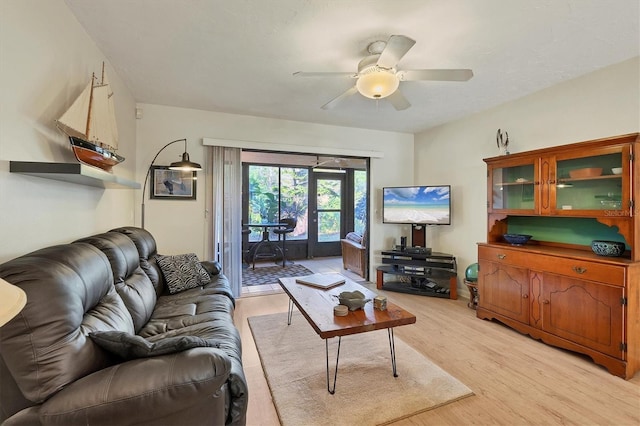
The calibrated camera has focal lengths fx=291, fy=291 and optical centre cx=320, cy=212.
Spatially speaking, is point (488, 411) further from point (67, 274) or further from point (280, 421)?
point (67, 274)

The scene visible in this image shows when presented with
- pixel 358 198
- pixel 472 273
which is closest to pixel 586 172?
pixel 472 273

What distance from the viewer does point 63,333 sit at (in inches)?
44.3

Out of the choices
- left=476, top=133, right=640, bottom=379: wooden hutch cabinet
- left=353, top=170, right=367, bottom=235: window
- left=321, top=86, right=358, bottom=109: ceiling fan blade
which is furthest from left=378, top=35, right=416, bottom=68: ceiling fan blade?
left=353, top=170, right=367, bottom=235: window

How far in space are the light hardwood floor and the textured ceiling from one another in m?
2.54

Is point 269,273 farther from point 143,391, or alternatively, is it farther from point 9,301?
point 9,301

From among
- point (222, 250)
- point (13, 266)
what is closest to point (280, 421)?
point (13, 266)

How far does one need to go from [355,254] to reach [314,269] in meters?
1.08

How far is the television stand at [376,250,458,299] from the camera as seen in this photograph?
409 centimetres

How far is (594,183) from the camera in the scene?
2580 mm

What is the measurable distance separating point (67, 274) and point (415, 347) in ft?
8.40

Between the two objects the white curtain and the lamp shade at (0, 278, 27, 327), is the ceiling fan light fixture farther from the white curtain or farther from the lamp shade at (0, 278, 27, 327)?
the white curtain

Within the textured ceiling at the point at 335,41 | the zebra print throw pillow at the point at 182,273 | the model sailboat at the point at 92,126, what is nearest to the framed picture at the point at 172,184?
the textured ceiling at the point at 335,41

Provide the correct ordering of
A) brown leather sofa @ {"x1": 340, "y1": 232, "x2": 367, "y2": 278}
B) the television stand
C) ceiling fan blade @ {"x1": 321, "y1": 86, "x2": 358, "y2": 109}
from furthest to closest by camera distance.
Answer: brown leather sofa @ {"x1": 340, "y1": 232, "x2": 367, "y2": 278} → the television stand → ceiling fan blade @ {"x1": 321, "y1": 86, "x2": 358, "y2": 109}

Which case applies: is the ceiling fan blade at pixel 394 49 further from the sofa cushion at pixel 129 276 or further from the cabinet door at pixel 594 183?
the sofa cushion at pixel 129 276
